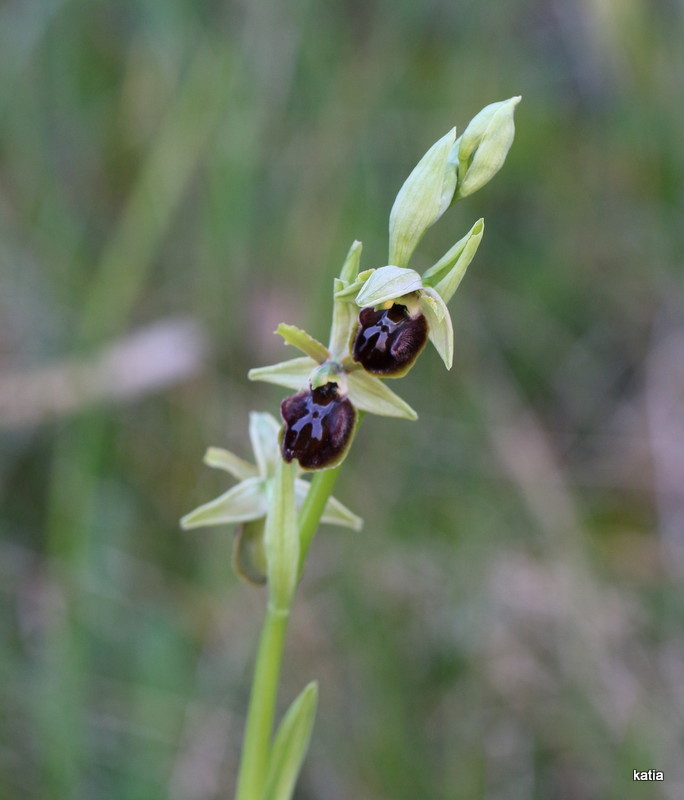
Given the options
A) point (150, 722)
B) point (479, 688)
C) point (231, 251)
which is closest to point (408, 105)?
point (231, 251)

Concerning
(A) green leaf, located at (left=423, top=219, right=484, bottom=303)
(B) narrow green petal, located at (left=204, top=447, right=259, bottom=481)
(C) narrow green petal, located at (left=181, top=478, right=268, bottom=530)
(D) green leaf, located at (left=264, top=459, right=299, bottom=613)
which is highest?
(A) green leaf, located at (left=423, top=219, right=484, bottom=303)

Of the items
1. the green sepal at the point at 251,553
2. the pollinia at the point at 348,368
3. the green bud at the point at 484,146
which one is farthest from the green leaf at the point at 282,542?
the green bud at the point at 484,146

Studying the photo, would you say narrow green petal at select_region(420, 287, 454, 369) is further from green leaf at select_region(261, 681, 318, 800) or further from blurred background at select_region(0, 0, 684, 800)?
blurred background at select_region(0, 0, 684, 800)

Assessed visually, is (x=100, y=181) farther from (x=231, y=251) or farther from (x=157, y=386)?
(x=157, y=386)

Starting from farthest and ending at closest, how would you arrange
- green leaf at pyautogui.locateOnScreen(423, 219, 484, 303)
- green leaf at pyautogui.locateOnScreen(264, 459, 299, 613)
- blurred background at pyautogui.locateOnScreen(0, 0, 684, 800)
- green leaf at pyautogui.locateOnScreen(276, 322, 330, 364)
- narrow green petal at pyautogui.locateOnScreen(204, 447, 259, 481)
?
blurred background at pyautogui.locateOnScreen(0, 0, 684, 800) → narrow green petal at pyautogui.locateOnScreen(204, 447, 259, 481) → green leaf at pyautogui.locateOnScreen(276, 322, 330, 364) → green leaf at pyautogui.locateOnScreen(264, 459, 299, 613) → green leaf at pyautogui.locateOnScreen(423, 219, 484, 303)

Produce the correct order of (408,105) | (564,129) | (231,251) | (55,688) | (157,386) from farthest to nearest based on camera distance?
(564,129) → (408,105) → (231,251) → (157,386) → (55,688)

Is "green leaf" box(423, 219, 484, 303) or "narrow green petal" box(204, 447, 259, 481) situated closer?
"green leaf" box(423, 219, 484, 303)

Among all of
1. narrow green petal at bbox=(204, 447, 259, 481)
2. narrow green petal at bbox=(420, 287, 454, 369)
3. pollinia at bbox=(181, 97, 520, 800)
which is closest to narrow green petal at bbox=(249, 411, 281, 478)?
narrow green petal at bbox=(204, 447, 259, 481)
